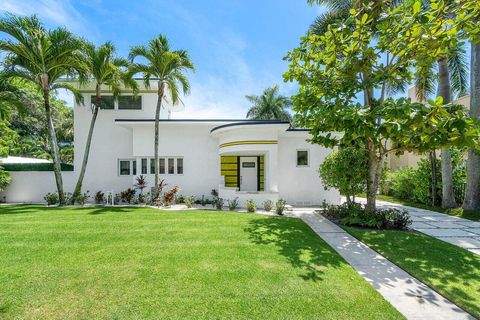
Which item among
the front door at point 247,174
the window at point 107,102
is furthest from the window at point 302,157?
the window at point 107,102

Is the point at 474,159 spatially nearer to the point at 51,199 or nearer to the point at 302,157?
the point at 302,157

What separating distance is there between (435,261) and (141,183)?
42.9ft

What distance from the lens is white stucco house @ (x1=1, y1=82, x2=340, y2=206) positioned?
12680 millimetres

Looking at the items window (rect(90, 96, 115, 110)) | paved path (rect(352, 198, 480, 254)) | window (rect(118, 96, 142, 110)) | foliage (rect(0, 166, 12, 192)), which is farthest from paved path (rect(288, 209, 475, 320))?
→ foliage (rect(0, 166, 12, 192))

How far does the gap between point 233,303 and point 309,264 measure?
2177 mm

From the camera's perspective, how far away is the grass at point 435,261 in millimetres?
3805

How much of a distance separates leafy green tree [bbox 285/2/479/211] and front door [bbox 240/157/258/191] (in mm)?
7507

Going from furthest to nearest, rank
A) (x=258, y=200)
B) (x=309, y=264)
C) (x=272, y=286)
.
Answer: (x=258, y=200)
(x=309, y=264)
(x=272, y=286)

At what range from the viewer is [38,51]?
1060 centimetres

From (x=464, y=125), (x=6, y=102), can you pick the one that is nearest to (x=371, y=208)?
(x=464, y=125)

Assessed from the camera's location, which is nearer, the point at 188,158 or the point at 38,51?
the point at 38,51

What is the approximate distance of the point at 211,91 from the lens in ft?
55.2

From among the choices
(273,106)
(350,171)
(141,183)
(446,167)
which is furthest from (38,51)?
(273,106)

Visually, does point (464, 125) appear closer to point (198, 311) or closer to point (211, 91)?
point (198, 311)
